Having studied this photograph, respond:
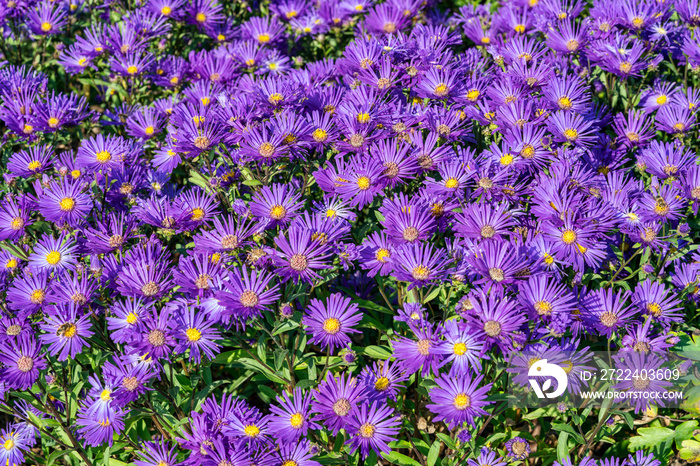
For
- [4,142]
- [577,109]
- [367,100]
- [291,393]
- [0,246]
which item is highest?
[577,109]

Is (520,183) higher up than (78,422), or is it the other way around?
(520,183)

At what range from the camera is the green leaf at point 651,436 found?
3.46 m

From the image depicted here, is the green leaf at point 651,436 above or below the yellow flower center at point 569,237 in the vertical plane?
below

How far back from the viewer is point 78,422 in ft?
10.4

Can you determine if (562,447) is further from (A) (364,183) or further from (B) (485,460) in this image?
(A) (364,183)

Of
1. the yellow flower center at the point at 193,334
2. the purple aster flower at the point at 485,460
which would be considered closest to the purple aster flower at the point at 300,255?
the yellow flower center at the point at 193,334

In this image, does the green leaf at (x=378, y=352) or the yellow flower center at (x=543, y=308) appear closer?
the yellow flower center at (x=543, y=308)

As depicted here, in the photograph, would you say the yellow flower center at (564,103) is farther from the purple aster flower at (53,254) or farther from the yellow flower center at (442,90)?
the purple aster flower at (53,254)

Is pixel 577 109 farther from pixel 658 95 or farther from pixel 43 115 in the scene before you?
pixel 43 115

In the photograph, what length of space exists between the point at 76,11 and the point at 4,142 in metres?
2.08

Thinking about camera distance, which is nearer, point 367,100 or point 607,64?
point 367,100

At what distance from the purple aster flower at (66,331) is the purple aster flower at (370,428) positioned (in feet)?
4.94

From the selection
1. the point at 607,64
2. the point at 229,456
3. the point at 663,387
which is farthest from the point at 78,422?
the point at 607,64

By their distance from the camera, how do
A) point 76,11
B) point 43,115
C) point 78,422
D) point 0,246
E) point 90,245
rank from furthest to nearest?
point 76,11 → point 43,115 → point 0,246 → point 90,245 → point 78,422
